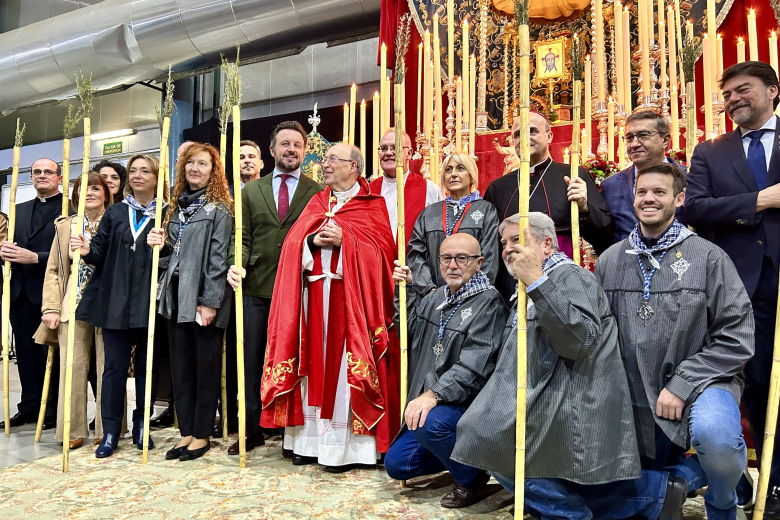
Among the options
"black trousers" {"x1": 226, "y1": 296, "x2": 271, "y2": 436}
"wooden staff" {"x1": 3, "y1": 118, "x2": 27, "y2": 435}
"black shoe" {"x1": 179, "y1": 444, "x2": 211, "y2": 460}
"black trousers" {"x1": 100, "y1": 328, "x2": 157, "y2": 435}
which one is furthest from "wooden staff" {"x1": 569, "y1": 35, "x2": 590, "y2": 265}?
"wooden staff" {"x1": 3, "y1": 118, "x2": 27, "y2": 435}

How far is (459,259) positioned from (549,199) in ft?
1.77

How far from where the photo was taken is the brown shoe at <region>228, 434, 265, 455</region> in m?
3.03

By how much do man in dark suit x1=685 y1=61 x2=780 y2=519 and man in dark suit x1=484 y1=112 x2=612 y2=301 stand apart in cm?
35

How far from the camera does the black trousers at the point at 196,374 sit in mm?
2996

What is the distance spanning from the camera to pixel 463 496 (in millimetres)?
2301

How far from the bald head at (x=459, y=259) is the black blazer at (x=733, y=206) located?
76 centimetres

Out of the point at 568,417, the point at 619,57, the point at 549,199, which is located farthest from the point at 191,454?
the point at 619,57

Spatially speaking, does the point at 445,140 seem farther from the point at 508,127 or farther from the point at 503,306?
the point at 508,127

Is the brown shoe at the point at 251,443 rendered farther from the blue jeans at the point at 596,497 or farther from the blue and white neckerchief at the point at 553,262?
the blue and white neckerchief at the point at 553,262

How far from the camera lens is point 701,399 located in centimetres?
186

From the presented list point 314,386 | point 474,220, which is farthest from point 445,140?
point 314,386

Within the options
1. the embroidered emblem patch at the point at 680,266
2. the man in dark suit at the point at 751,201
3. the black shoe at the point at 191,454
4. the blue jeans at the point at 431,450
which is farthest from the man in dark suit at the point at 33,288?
the man in dark suit at the point at 751,201

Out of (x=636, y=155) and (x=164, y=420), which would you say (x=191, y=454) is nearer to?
(x=164, y=420)

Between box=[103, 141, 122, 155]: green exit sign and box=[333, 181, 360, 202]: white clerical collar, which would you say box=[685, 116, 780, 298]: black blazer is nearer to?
box=[333, 181, 360, 202]: white clerical collar
